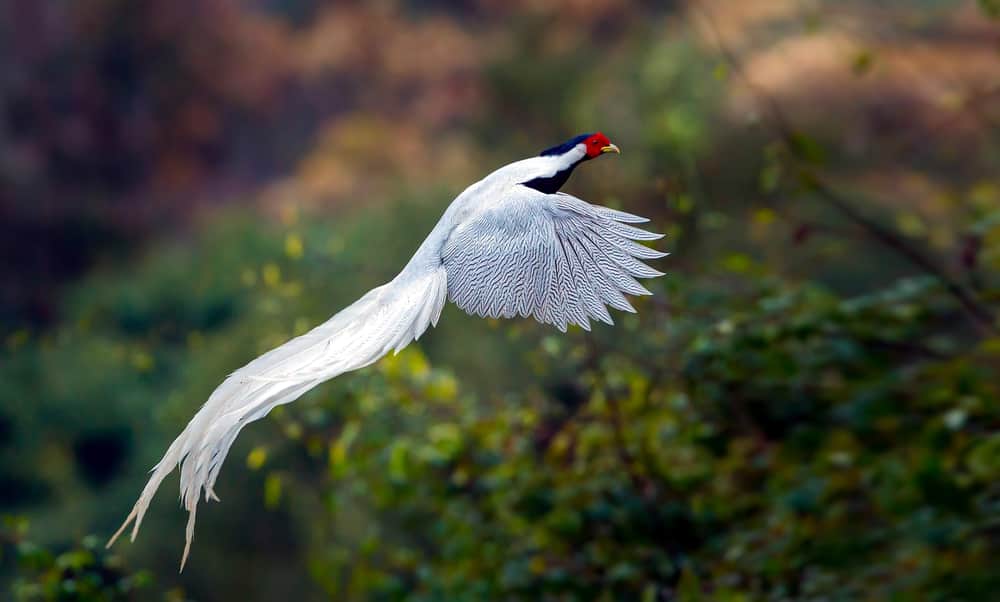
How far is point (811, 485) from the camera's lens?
2561 mm

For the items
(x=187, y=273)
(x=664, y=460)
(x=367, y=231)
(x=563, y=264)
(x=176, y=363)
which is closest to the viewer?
(x=563, y=264)

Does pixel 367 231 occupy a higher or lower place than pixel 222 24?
lower

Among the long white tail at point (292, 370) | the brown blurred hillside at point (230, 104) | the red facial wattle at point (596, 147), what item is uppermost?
the brown blurred hillside at point (230, 104)

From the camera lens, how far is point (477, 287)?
1.52 metres

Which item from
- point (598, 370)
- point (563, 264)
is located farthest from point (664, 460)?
point (563, 264)

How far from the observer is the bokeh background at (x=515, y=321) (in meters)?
2.65

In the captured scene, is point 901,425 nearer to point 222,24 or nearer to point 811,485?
point 811,485

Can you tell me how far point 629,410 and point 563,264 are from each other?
138 centimetres

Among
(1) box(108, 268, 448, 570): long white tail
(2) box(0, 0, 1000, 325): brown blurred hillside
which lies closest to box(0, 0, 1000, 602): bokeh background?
(2) box(0, 0, 1000, 325): brown blurred hillside

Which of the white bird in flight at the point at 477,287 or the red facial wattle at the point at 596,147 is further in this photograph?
the red facial wattle at the point at 596,147

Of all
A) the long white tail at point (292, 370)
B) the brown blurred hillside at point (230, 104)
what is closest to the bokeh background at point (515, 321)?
the brown blurred hillside at point (230, 104)

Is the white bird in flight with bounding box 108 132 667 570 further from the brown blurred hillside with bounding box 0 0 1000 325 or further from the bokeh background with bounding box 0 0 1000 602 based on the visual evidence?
the brown blurred hillside with bounding box 0 0 1000 325

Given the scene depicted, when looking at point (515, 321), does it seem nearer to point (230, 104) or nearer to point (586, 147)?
point (586, 147)

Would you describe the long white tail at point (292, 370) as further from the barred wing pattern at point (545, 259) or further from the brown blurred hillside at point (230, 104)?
the brown blurred hillside at point (230, 104)
